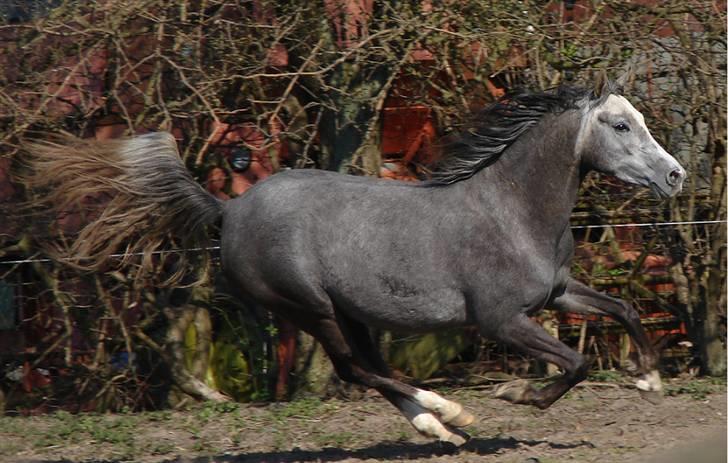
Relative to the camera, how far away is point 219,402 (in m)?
7.43

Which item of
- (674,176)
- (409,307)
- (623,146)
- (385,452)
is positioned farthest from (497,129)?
(385,452)

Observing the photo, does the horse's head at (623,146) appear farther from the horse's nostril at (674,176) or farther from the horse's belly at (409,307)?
the horse's belly at (409,307)

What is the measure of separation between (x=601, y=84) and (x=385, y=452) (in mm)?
2615

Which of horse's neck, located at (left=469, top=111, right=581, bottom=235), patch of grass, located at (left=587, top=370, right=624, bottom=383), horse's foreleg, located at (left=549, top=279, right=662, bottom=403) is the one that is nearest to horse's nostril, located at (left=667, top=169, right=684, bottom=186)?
horse's neck, located at (left=469, top=111, right=581, bottom=235)

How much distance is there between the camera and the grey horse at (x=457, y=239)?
5410 millimetres

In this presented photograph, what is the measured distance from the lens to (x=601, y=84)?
6684 millimetres

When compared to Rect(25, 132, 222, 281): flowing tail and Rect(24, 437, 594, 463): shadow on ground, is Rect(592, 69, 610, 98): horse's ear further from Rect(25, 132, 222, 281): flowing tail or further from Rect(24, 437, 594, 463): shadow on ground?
Rect(25, 132, 222, 281): flowing tail

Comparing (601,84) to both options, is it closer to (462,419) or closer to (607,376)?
(607,376)

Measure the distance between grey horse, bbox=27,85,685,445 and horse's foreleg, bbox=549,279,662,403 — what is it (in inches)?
0.4

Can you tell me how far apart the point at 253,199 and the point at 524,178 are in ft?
4.60

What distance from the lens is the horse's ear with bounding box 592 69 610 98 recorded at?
18.2 ft

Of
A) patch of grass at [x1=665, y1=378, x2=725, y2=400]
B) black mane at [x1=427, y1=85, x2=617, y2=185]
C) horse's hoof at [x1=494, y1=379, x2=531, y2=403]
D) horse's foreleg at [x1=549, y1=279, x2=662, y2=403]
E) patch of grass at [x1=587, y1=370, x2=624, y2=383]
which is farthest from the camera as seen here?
patch of grass at [x1=587, y1=370, x2=624, y2=383]

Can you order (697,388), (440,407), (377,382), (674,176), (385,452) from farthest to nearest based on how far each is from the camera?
(697,388) < (385,452) < (377,382) < (440,407) < (674,176)

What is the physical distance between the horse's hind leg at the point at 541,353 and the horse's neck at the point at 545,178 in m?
0.51
